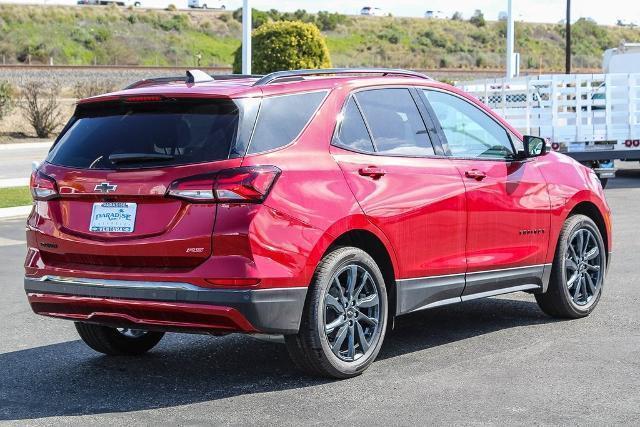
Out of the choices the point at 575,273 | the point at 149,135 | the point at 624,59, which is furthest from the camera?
the point at 624,59

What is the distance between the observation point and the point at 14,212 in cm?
1741

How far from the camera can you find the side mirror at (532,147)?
8.00m

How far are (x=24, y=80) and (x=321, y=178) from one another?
173 feet

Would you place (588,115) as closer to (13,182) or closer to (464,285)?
(13,182)

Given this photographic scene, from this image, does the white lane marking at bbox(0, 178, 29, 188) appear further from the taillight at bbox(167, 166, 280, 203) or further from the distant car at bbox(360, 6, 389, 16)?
the distant car at bbox(360, 6, 389, 16)

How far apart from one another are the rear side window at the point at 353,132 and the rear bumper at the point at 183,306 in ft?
3.26

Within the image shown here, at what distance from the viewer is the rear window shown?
245 inches

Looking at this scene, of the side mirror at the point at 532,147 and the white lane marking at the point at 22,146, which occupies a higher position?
the side mirror at the point at 532,147

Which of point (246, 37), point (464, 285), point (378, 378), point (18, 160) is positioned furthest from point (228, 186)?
point (18, 160)

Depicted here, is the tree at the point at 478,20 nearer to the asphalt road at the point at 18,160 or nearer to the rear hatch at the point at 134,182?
the asphalt road at the point at 18,160

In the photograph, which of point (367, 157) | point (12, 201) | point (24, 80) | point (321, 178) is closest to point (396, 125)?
point (367, 157)

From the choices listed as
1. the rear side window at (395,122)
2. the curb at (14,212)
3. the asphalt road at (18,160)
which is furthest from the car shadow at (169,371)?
the asphalt road at (18,160)

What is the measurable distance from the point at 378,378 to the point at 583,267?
248 centimetres

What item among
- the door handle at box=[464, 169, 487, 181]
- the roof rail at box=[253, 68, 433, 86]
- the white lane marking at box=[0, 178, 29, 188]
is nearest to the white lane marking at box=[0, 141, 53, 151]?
the white lane marking at box=[0, 178, 29, 188]
